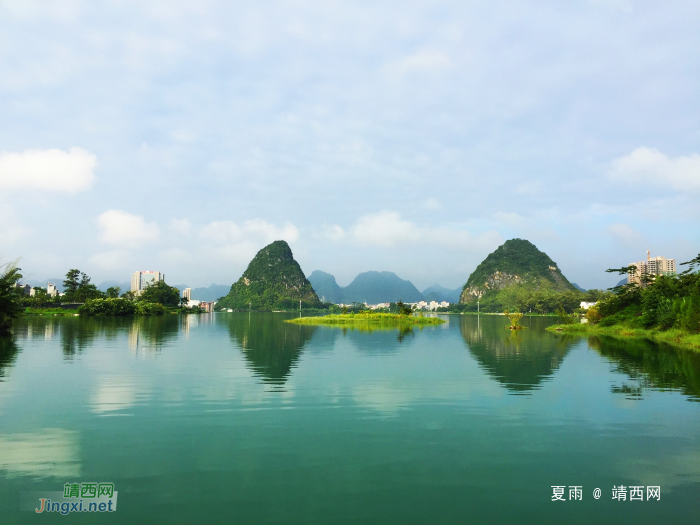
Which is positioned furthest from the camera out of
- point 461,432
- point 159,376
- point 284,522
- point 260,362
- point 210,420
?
point 260,362

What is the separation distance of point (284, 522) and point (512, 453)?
13.2 ft

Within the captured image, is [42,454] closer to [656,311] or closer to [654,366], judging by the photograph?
[654,366]

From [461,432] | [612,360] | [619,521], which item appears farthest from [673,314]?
[619,521]

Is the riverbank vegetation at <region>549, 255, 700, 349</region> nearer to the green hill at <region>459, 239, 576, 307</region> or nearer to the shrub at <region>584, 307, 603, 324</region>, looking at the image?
the shrub at <region>584, 307, 603, 324</region>

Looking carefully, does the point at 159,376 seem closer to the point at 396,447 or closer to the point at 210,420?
the point at 210,420

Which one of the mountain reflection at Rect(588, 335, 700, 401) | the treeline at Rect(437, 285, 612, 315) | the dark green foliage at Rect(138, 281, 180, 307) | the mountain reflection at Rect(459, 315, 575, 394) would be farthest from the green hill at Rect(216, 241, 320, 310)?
the mountain reflection at Rect(588, 335, 700, 401)

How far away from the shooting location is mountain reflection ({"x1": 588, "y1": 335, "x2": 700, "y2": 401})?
1243 centimetres

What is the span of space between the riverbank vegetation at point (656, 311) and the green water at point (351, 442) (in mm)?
10382

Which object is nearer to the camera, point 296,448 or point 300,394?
point 296,448

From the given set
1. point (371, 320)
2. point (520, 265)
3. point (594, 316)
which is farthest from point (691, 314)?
point (520, 265)

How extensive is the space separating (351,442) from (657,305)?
3101cm

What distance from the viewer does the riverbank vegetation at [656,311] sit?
24062 millimetres

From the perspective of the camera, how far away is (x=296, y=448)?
285 inches

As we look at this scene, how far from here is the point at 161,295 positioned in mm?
91812
